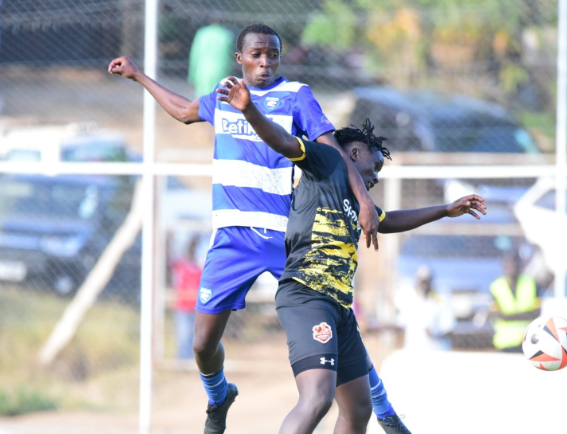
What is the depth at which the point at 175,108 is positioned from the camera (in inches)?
198

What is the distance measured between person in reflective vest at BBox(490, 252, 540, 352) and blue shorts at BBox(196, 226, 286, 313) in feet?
14.1

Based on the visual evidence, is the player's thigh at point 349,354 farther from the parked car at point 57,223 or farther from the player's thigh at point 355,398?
the parked car at point 57,223

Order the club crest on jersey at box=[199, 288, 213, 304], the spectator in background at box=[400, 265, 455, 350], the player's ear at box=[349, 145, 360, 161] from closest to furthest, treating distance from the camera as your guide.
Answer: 1. the player's ear at box=[349, 145, 360, 161]
2. the club crest on jersey at box=[199, 288, 213, 304]
3. the spectator in background at box=[400, 265, 455, 350]

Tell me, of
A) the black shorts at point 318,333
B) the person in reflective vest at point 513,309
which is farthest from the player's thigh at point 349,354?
the person in reflective vest at point 513,309

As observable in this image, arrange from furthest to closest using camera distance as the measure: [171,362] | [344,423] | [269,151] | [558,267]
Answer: [171,362] < [558,267] < [269,151] < [344,423]

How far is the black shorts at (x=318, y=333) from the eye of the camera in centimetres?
398

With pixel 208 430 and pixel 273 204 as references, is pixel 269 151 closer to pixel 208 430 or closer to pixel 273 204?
pixel 273 204

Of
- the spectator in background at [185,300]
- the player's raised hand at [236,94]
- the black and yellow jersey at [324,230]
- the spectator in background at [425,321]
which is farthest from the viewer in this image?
the spectator in background at [185,300]

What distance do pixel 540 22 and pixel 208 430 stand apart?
30.7 ft

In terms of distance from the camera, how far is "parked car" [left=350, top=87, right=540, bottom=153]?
1173cm

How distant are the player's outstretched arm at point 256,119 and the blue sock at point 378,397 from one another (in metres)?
1.61

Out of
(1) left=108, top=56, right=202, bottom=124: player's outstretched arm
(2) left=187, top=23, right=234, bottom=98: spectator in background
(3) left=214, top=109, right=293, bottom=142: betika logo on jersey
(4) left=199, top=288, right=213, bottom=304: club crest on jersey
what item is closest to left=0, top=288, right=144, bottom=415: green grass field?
(2) left=187, top=23, right=234, bottom=98: spectator in background

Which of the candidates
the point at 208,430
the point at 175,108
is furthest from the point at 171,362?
the point at 175,108

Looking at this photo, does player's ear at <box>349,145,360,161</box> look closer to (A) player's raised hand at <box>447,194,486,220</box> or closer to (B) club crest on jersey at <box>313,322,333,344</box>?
(A) player's raised hand at <box>447,194,486,220</box>
